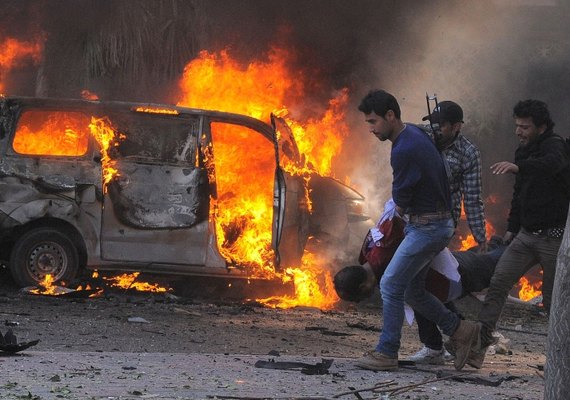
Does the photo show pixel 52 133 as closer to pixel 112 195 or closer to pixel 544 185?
pixel 112 195

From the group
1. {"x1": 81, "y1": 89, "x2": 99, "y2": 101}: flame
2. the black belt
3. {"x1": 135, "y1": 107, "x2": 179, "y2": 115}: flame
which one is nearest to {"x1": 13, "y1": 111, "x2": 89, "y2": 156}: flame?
{"x1": 135, "y1": 107, "x2": 179, "y2": 115}: flame

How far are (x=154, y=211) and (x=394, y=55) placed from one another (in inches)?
301

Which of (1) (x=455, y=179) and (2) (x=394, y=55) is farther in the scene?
(2) (x=394, y=55)

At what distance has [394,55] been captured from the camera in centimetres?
1656

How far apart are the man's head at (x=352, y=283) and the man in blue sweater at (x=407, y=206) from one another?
0.69ft

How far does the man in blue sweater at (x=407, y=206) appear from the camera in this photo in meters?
6.28

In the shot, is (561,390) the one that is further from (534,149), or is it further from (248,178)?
(248,178)

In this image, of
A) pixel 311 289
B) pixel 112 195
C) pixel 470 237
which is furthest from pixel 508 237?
pixel 470 237

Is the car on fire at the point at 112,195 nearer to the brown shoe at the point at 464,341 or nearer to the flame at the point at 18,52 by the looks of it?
the brown shoe at the point at 464,341

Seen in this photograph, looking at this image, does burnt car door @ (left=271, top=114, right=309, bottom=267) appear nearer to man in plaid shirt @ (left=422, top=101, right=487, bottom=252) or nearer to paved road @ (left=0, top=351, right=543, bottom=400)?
man in plaid shirt @ (left=422, top=101, right=487, bottom=252)

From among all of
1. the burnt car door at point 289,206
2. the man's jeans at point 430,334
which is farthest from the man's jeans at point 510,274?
the burnt car door at point 289,206

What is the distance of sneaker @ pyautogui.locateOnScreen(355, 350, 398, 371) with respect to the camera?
6.39 metres

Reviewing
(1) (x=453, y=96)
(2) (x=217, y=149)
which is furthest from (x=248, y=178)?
(1) (x=453, y=96)

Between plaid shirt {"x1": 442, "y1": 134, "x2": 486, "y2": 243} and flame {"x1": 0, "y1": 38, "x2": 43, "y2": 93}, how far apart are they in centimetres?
839
